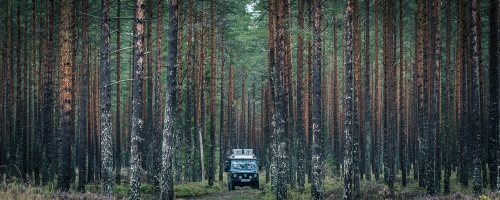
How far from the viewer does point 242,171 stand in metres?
25.0

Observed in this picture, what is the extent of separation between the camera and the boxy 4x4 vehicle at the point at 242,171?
2483 centimetres

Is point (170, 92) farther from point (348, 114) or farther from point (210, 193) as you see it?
point (210, 193)

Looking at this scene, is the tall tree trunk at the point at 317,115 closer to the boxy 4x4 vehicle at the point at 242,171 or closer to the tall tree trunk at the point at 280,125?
the tall tree trunk at the point at 280,125

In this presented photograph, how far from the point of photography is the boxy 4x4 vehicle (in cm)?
2483

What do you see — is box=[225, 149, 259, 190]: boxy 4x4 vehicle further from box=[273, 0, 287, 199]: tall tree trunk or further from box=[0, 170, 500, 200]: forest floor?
box=[273, 0, 287, 199]: tall tree trunk

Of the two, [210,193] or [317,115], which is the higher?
[317,115]

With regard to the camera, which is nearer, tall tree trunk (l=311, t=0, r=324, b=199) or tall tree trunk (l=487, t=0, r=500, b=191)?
tall tree trunk (l=311, t=0, r=324, b=199)

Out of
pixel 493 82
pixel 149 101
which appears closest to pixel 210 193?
pixel 149 101

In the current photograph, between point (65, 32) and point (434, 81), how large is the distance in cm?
1348

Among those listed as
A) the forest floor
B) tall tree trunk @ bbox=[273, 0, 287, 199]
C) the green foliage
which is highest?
tall tree trunk @ bbox=[273, 0, 287, 199]

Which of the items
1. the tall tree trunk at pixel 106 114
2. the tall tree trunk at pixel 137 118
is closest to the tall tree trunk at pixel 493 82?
the tall tree trunk at pixel 137 118

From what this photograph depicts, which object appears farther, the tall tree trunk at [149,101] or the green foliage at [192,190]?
the green foliage at [192,190]

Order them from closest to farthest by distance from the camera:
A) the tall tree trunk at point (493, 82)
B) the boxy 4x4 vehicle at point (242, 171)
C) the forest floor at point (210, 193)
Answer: the forest floor at point (210, 193) < the tall tree trunk at point (493, 82) < the boxy 4x4 vehicle at point (242, 171)

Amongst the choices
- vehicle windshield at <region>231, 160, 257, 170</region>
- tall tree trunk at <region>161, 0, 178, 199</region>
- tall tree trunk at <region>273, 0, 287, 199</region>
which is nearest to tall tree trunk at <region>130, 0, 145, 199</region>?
tall tree trunk at <region>161, 0, 178, 199</region>
